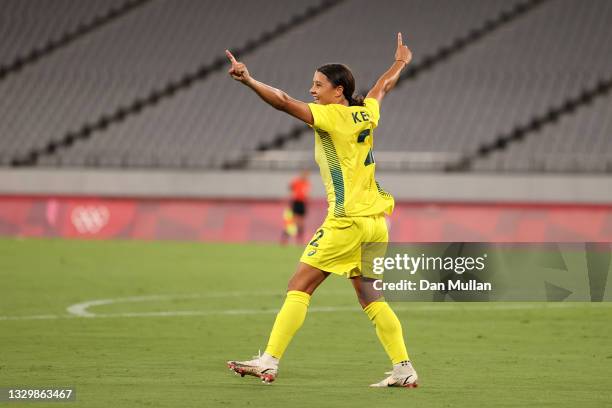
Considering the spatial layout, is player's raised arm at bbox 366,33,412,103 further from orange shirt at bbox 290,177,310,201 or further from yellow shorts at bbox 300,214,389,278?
orange shirt at bbox 290,177,310,201

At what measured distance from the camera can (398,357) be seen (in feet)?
28.2

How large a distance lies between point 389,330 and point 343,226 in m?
0.73

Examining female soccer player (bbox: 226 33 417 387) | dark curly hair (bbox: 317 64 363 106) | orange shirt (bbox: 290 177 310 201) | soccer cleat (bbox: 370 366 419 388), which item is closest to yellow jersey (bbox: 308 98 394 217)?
female soccer player (bbox: 226 33 417 387)

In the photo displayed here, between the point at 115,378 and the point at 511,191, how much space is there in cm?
2363

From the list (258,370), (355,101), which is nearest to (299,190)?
(355,101)

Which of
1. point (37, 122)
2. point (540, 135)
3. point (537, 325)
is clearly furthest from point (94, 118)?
point (537, 325)

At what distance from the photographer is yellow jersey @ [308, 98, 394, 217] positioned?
851 cm

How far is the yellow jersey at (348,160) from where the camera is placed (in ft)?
27.9

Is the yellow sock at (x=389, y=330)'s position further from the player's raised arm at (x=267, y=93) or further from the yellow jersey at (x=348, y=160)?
the player's raised arm at (x=267, y=93)

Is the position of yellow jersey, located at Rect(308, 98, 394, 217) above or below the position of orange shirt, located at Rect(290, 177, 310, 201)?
below

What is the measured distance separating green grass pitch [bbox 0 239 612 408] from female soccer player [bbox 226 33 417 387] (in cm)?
23

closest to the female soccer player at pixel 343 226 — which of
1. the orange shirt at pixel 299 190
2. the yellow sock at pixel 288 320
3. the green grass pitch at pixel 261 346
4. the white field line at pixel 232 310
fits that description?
the yellow sock at pixel 288 320

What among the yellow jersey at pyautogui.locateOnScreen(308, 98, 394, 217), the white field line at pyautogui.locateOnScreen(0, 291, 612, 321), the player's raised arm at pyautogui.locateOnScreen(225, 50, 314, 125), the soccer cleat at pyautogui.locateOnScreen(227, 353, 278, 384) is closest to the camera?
the player's raised arm at pyautogui.locateOnScreen(225, 50, 314, 125)

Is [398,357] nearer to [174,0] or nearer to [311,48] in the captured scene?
[311,48]
